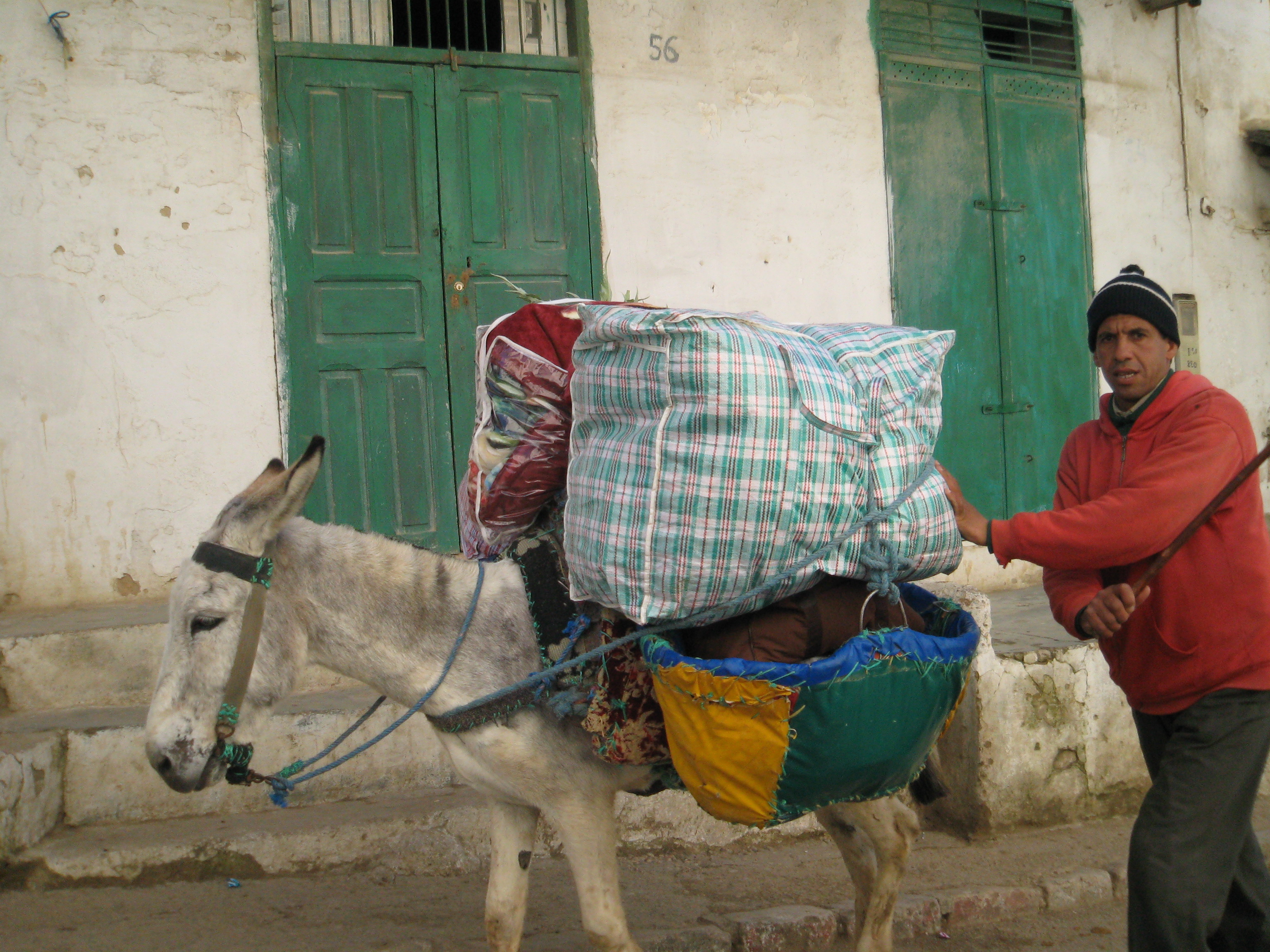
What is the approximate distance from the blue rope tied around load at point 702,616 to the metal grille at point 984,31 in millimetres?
5283

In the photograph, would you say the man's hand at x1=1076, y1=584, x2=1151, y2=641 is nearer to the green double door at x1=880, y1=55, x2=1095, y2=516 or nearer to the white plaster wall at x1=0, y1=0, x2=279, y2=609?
the white plaster wall at x1=0, y1=0, x2=279, y2=609

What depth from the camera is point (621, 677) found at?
8.15ft

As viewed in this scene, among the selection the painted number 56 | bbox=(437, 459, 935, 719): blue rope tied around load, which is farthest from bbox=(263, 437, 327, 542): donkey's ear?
the painted number 56

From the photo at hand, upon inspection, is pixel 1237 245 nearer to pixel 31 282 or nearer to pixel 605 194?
pixel 605 194

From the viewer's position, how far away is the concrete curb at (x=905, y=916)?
3445 millimetres

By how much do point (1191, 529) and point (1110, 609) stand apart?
0.81 ft

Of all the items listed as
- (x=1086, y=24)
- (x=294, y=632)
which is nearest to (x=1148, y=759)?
(x=294, y=632)

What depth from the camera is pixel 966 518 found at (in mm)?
2416

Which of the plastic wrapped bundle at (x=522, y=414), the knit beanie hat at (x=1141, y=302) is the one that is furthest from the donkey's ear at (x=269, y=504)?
the knit beanie hat at (x=1141, y=302)

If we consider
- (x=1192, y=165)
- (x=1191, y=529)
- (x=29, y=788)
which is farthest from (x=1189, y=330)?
(x=29, y=788)

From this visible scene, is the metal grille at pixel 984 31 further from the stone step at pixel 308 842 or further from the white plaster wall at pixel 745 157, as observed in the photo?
the stone step at pixel 308 842

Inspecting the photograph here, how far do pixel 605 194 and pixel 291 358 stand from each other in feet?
6.54

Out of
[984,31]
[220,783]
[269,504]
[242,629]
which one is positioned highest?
[984,31]

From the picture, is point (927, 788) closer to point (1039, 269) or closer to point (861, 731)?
point (861, 731)
